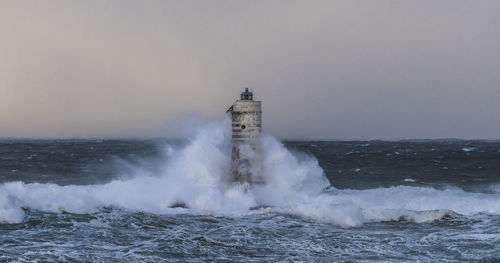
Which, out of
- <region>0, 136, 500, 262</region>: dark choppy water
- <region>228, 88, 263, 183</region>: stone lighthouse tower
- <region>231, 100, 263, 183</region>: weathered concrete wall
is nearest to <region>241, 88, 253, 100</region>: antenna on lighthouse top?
<region>228, 88, 263, 183</region>: stone lighthouse tower

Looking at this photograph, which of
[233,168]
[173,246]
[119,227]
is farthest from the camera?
[233,168]

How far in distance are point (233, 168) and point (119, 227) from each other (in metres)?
6.70

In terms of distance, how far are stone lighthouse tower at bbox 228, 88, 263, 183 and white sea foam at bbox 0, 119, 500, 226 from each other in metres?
0.84

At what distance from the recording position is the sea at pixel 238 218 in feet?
51.0

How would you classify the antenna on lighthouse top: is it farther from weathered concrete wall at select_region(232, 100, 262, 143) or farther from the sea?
the sea

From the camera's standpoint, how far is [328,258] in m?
15.2

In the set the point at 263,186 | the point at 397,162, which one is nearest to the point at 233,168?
the point at 263,186

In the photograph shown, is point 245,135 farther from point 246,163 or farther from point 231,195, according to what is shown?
point 231,195

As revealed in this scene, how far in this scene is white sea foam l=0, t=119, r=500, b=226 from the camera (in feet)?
68.4

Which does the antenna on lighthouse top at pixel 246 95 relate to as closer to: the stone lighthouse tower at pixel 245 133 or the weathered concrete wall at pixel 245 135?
the stone lighthouse tower at pixel 245 133

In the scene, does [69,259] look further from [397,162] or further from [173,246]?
[397,162]

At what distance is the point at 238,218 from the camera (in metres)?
20.6

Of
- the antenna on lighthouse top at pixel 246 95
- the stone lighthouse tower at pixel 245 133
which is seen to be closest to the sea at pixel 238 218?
the stone lighthouse tower at pixel 245 133

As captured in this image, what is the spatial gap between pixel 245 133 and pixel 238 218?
4074mm
